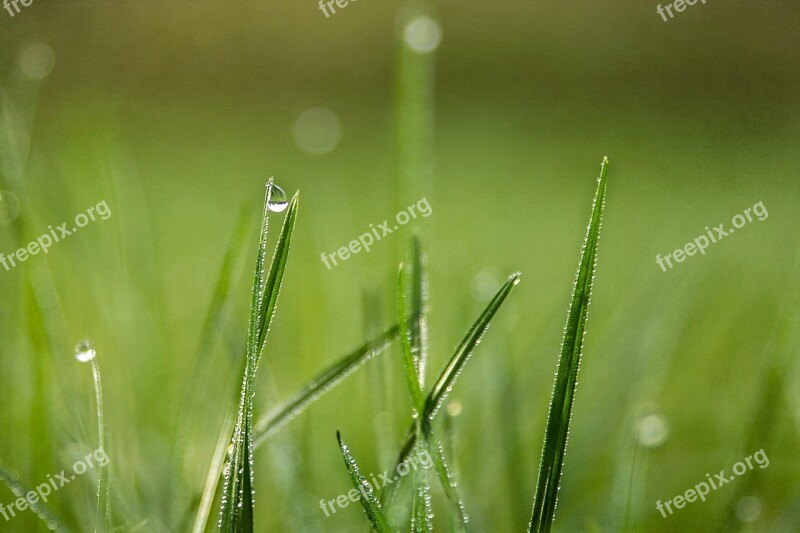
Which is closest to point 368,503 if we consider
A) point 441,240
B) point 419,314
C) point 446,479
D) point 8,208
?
point 446,479

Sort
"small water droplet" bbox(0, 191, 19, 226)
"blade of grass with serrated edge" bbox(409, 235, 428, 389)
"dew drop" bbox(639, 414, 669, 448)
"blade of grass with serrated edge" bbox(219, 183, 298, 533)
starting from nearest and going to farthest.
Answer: "blade of grass with serrated edge" bbox(219, 183, 298, 533), "blade of grass with serrated edge" bbox(409, 235, 428, 389), "dew drop" bbox(639, 414, 669, 448), "small water droplet" bbox(0, 191, 19, 226)

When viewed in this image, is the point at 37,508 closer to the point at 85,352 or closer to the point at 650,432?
the point at 85,352

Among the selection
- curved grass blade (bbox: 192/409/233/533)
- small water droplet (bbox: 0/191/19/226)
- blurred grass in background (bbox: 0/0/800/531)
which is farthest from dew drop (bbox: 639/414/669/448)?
small water droplet (bbox: 0/191/19/226)

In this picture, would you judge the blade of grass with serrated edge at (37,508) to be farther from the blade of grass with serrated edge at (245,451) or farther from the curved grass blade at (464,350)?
the curved grass blade at (464,350)

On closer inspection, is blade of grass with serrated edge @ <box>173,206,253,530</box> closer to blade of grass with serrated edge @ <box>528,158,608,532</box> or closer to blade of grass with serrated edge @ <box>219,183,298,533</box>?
blade of grass with serrated edge @ <box>219,183,298,533</box>

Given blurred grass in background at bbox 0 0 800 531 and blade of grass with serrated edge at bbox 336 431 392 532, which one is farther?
blurred grass in background at bbox 0 0 800 531

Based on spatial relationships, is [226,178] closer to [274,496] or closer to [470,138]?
[470,138]
